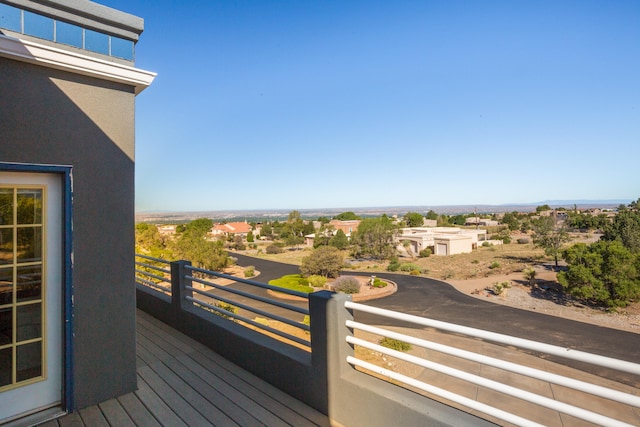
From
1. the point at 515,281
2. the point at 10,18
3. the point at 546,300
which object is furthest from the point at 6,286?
the point at 515,281

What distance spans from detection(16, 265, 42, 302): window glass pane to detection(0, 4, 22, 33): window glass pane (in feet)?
5.77

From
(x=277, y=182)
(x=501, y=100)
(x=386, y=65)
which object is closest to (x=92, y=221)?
(x=386, y=65)

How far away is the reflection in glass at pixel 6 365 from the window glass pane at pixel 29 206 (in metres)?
0.96

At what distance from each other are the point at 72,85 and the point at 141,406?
2.64m

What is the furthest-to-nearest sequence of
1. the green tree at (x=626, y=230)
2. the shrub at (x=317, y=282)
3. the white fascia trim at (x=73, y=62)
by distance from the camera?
the green tree at (x=626, y=230) < the shrub at (x=317, y=282) < the white fascia trim at (x=73, y=62)

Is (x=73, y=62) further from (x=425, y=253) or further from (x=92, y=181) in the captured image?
(x=425, y=253)

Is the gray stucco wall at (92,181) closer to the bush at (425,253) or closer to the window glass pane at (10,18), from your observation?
the window glass pane at (10,18)

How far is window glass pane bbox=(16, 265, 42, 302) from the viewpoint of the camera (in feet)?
8.21

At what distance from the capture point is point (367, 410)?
226 cm

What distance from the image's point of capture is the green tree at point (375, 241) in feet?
138

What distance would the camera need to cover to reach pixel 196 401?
2.81m

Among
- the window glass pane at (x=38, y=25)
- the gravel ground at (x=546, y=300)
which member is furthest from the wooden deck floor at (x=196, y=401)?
the gravel ground at (x=546, y=300)

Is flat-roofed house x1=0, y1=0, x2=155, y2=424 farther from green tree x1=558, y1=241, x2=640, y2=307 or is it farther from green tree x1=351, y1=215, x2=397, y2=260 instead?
green tree x1=351, y1=215, x2=397, y2=260

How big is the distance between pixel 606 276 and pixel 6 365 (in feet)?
88.2
